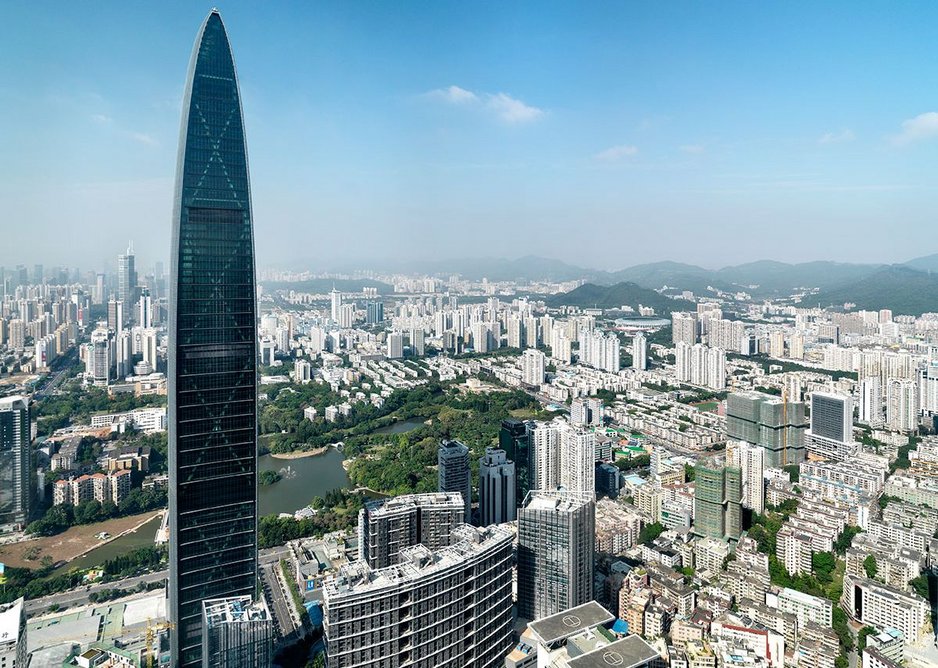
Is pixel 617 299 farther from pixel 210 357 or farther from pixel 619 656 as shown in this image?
pixel 619 656

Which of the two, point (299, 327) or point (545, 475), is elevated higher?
point (299, 327)

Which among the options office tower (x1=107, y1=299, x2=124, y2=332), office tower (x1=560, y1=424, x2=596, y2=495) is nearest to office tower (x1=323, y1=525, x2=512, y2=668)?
office tower (x1=560, y1=424, x2=596, y2=495)

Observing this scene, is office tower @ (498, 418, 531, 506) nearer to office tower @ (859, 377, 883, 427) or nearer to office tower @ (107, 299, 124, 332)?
office tower @ (859, 377, 883, 427)

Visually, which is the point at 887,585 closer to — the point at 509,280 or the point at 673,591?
the point at 673,591

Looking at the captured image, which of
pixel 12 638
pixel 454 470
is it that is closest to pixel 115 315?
pixel 454 470

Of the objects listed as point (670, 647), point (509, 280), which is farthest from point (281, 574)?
point (509, 280)

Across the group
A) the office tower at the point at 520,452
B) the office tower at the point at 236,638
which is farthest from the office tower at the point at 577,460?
the office tower at the point at 236,638

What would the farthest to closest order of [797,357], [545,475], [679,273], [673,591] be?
[679,273], [797,357], [545,475], [673,591]
